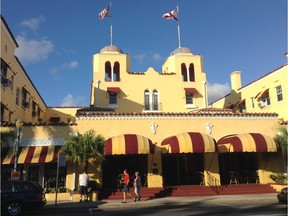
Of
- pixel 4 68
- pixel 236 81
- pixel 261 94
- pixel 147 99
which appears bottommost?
pixel 261 94

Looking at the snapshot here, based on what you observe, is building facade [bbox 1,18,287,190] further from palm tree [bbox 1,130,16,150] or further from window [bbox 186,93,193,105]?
window [bbox 186,93,193,105]

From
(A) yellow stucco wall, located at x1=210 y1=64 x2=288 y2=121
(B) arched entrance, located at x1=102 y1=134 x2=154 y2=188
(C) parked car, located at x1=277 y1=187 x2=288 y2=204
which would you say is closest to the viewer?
(C) parked car, located at x1=277 y1=187 x2=288 y2=204

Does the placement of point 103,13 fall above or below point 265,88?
above

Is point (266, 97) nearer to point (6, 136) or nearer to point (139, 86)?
point (139, 86)

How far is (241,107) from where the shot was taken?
1499 inches

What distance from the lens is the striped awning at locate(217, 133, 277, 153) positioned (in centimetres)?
2145

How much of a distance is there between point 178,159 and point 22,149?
35.4 ft

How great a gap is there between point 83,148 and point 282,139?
13.7 meters

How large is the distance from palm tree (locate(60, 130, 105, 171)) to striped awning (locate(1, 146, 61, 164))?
76cm

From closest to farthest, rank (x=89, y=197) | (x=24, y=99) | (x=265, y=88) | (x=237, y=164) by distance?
(x=89, y=197)
(x=237, y=164)
(x=24, y=99)
(x=265, y=88)

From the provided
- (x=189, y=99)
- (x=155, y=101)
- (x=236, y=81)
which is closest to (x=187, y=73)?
(x=189, y=99)

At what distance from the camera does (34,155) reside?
65.8 ft

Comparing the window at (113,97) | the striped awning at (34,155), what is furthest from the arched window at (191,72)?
the striped awning at (34,155)

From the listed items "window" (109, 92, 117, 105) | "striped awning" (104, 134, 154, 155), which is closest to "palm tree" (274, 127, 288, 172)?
"striped awning" (104, 134, 154, 155)
